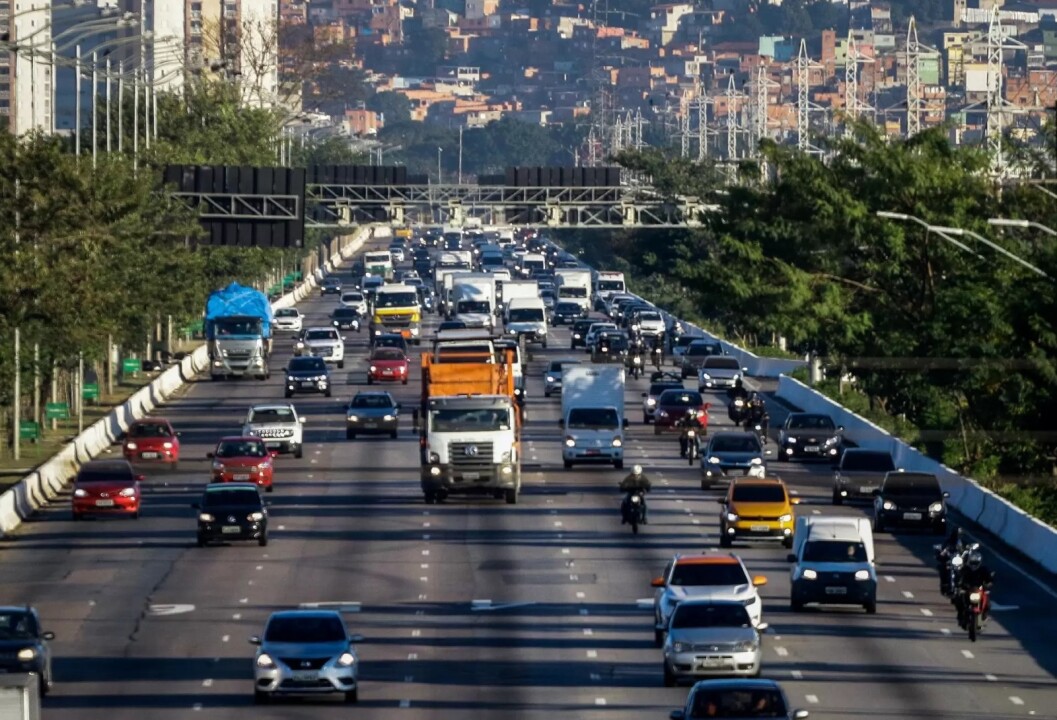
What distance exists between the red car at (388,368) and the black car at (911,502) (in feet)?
139

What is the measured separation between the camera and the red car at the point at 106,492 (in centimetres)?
6353

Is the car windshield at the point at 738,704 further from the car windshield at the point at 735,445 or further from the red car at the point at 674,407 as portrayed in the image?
the red car at the point at 674,407

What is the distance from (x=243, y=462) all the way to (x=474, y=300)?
191ft

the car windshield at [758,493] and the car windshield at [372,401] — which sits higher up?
the car windshield at [758,493]

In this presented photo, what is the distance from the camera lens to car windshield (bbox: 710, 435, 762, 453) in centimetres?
6931

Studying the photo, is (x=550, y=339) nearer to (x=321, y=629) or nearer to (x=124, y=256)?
(x=124, y=256)

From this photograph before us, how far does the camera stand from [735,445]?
69.5 m

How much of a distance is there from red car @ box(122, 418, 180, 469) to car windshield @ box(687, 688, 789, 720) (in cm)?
4380

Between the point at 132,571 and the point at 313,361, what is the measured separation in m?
42.8

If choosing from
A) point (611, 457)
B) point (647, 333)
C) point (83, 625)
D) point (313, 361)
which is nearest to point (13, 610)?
point (83, 625)

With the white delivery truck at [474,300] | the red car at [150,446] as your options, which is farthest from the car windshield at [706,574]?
the white delivery truck at [474,300]

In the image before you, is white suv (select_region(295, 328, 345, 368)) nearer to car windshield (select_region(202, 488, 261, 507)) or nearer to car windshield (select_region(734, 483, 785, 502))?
car windshield (select_region(202, 488, 261, 507))

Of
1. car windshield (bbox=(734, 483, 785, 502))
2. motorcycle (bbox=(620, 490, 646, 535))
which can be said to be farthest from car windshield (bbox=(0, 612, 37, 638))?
motorcycle (bbox=(620, 490, 646, 535))

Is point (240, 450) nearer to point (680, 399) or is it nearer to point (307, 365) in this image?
point (680, 399)
